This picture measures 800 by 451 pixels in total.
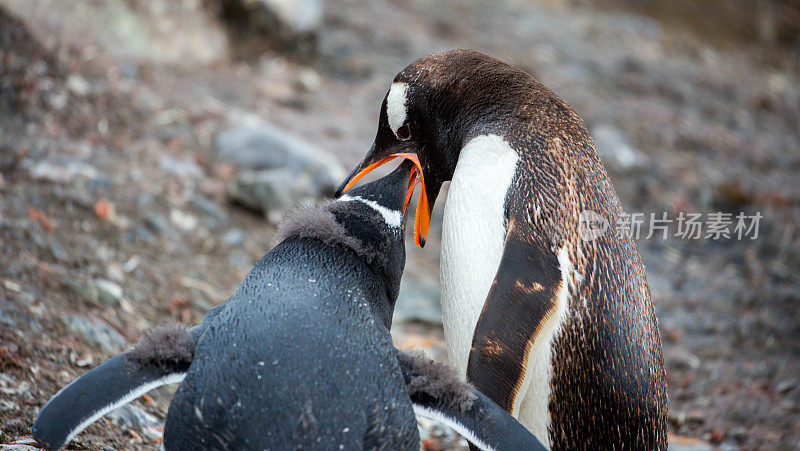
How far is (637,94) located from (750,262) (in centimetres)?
247

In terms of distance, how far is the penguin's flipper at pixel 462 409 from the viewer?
165 cm

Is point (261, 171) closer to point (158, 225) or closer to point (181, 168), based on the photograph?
point (181, 168)

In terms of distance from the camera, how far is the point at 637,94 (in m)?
7.03

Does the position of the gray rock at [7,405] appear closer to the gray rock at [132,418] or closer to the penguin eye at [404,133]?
the gray rock at [132,418]

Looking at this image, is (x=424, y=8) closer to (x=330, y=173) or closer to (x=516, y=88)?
(x=330, y=173)

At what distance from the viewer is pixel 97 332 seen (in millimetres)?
2646

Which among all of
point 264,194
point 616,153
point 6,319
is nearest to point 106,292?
point 6,319

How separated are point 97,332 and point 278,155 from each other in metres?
1.95

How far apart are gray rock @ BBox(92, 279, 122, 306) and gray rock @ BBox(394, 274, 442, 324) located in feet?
4.12

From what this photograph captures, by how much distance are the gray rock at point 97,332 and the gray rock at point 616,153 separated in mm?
3775

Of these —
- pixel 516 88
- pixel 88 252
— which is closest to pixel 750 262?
pixel 516 88

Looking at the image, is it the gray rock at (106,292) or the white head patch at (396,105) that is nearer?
the white head patch at (396,105)

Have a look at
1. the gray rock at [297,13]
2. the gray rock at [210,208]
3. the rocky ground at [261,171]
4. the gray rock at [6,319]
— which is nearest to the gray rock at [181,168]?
the rocky ground at [261,171]

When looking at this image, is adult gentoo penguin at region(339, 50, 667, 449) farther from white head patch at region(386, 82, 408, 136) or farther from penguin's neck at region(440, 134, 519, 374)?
white head patch at region(386, 82, 408, 136)
